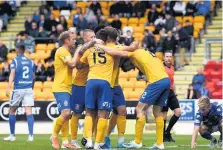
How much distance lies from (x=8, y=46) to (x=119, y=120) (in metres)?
17.3

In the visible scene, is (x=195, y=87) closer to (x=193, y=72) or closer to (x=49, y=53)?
(x=193, y=72)

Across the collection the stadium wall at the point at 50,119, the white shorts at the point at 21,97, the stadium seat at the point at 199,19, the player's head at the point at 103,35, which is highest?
the stadium seat at the point at 199,19

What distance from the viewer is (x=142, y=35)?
3177 cm

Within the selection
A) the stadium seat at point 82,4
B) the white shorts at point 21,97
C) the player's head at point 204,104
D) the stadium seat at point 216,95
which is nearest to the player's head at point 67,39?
the player's head at point 204,104

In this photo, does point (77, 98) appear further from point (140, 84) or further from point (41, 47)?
point (41, 47)

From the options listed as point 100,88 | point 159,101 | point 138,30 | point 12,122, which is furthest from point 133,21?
point 100,88

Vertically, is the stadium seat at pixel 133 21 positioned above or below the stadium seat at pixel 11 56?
above

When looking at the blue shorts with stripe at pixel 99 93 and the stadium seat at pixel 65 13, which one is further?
the stadium seat at pixel 65 13

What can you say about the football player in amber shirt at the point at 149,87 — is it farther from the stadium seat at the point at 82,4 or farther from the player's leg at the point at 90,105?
the stadium seat at the point at 82,4

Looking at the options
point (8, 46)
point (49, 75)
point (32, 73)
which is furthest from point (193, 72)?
point (32, 73)

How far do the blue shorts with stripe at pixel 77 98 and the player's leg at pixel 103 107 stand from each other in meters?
1.18

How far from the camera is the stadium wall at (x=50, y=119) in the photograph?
25406 mm

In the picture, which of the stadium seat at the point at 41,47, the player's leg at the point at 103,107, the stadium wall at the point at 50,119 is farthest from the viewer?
the stadium seat at the point at 41,47

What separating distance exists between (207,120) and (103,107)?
2738 mm
